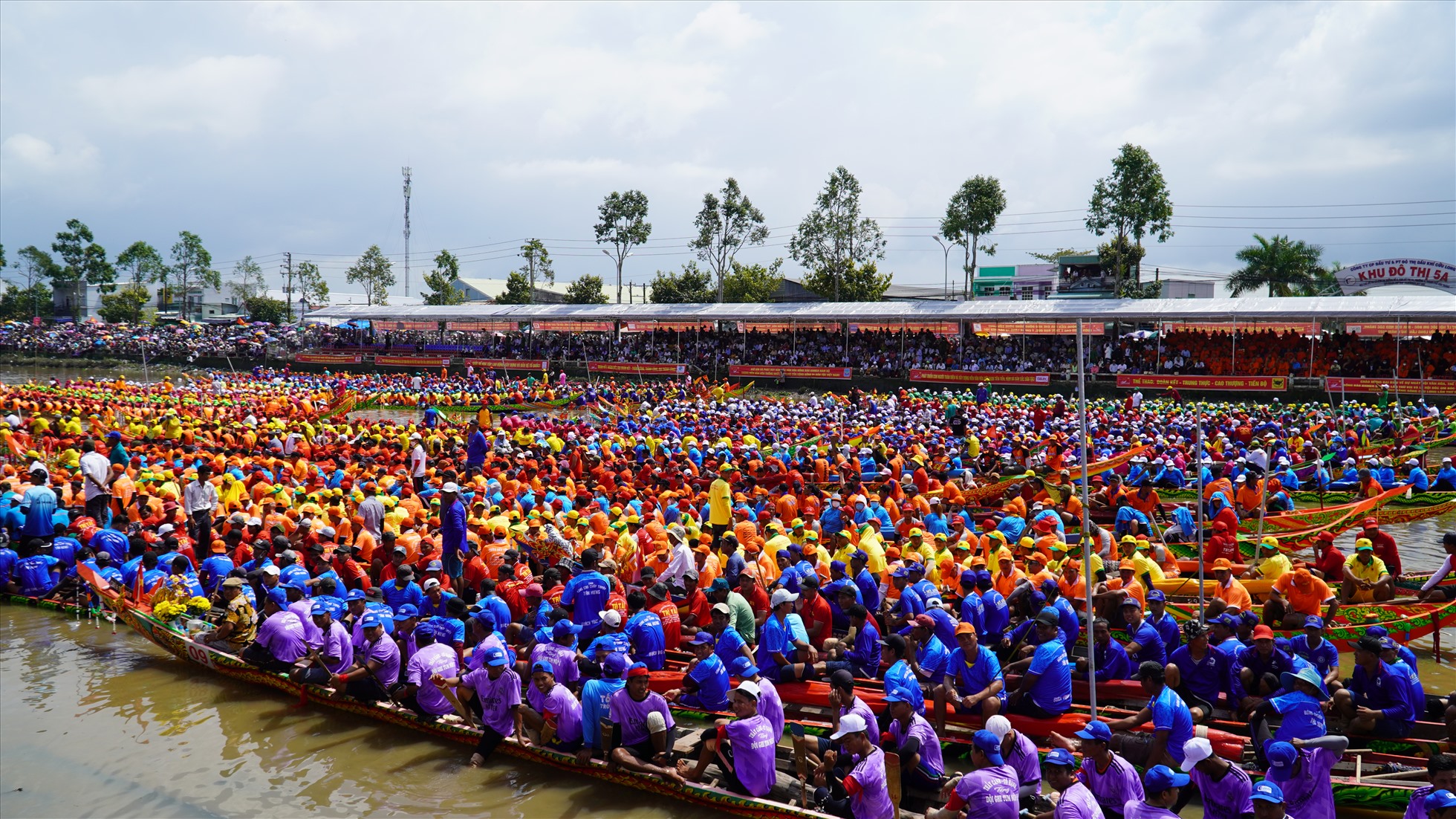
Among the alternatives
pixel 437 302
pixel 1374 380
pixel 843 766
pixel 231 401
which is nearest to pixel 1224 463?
pixel 843 766

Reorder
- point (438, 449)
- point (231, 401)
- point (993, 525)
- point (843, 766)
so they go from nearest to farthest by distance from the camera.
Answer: point (843, 766) → point (993, 525) → point (438, 449) → point (231, 401)

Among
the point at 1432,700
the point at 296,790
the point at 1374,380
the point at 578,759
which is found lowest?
the point at 296,790

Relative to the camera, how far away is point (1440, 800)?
15.2ft

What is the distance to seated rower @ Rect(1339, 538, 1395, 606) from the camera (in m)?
9.35

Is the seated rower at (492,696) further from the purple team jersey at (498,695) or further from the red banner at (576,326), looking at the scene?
the red banner at (576,326)

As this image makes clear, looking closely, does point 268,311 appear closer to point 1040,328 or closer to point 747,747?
point 1040,328

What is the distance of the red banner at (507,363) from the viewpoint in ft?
138

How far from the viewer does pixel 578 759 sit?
7.17 meters

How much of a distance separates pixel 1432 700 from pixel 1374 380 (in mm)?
23913

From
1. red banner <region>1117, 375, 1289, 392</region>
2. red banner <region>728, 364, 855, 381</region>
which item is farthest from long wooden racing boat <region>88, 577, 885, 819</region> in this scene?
red banner <region>728, 364, 855, 381</region>

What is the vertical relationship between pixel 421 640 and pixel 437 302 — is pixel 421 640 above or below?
below

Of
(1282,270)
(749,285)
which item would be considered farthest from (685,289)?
(1282,270)

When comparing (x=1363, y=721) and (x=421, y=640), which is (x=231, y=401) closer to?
(x=421, y=640)

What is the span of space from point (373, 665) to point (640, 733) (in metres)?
2.87
